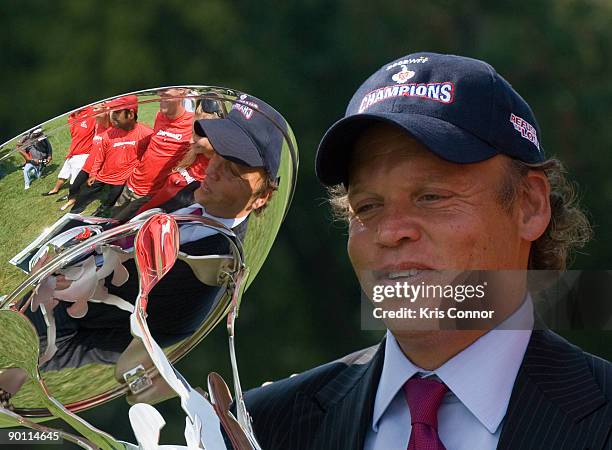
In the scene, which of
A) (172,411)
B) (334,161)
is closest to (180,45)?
(172,411)

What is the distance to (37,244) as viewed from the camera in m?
1.45

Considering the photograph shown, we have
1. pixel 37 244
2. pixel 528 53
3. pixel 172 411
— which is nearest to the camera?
pixel 37 244

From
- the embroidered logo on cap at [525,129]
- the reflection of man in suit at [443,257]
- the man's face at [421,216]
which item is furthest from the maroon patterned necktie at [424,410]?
the embroidered logo on cap at [525,129]

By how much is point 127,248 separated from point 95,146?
0.13 meters

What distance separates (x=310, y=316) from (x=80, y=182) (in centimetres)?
315

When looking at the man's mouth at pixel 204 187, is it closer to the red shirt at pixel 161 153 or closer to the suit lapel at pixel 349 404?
the red shirt at pixel 161 153

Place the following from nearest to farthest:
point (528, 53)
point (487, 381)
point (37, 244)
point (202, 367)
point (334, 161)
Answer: point (37, 244) < point (487, 381) < point (334, 161) < point (202, 367) < point (528, 53)

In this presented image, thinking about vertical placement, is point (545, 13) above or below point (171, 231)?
above

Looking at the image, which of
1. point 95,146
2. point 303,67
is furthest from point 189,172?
point 303,67

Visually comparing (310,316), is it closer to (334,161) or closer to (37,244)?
(334,161)

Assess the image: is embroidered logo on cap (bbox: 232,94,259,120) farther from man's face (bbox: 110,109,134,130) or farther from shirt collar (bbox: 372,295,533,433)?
shirt collar (bbox: 372,295,533,433)

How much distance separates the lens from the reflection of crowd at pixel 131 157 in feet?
4.79

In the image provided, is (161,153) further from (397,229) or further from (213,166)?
(397,229)

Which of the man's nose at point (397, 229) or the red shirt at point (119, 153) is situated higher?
the red shirt at point (119, 153)
